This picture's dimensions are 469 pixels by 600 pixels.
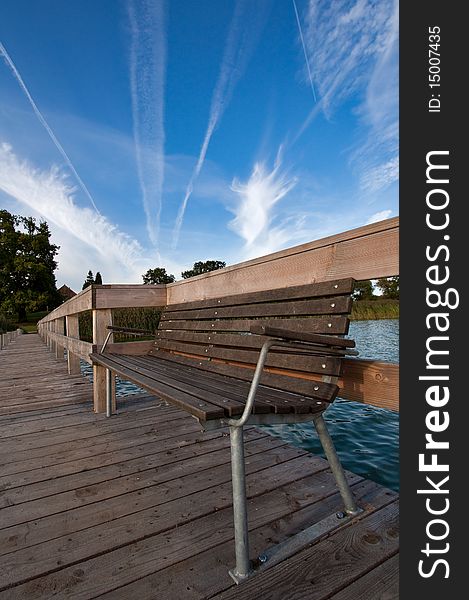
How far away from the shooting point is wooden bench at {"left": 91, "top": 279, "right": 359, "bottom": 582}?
1.08m

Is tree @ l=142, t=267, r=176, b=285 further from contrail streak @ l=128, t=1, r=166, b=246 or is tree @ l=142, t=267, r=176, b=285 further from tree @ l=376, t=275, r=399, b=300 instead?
tree @ l=376, t=275, r=399, b=300

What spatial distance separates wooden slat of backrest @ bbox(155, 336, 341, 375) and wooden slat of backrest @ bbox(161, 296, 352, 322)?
21 cm

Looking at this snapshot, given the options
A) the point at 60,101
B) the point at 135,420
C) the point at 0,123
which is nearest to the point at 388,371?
the point at 135,420

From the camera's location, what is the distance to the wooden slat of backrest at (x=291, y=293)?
149 centimetres

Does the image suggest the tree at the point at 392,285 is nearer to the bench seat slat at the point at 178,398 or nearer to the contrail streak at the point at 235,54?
the bench seat slat at the point at 178,398

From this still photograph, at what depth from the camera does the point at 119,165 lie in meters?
10.0

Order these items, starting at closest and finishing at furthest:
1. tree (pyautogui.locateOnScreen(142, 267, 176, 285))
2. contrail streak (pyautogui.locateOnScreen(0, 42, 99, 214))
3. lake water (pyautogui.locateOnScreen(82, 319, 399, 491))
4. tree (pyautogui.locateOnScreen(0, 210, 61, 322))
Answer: lake water (pyautogui.locateOnScreen(82, 319, 399, 491))
contrail streak (pyautogui.locateOnScreen(0, 42, 99, 214))
tree (pyautogui.locateOnScreen(0, 210, 61, 322))
tree (pyautogui.locateOnScreen(142, 267, 176, 285))

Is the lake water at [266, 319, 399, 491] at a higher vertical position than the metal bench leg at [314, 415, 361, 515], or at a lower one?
lower

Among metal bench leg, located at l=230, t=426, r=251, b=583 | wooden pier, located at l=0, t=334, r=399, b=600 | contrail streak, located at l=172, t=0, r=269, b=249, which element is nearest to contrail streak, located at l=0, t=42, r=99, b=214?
contrail streak, located at l=172, t=0, r=269, b=249

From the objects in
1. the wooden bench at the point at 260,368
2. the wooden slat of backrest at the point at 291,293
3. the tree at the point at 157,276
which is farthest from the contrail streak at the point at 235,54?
the tree at the point at 157,276

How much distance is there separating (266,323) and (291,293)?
8.4 inches

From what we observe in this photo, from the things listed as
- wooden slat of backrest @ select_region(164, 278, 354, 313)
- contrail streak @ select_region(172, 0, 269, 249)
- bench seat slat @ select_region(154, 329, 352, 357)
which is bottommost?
bench seat slat @ select_region(154, 329, 352, 357)

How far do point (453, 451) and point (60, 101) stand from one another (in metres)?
9.99

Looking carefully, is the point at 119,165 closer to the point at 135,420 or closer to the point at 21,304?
the point at 135,420
